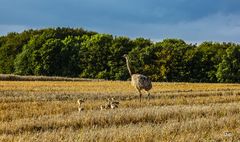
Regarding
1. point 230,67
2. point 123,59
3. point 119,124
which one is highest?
point 123,59

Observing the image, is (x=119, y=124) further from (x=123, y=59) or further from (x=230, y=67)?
(x=123, y=59)

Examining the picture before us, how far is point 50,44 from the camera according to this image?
104m

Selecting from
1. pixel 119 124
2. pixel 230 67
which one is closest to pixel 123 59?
pixel 230 67

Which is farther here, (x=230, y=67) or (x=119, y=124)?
(x=230, y=67)

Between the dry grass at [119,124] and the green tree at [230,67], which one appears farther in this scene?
the green tree at [230,67]

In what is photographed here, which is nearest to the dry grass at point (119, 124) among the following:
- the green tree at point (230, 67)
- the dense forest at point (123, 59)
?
the green tree at point (230, 67)

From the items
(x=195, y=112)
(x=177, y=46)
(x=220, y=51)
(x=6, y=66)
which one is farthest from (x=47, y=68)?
(x=195, y=112)

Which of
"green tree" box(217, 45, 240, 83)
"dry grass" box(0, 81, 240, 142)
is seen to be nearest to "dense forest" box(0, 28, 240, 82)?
"green tree" box(217, 45, 240, 83)

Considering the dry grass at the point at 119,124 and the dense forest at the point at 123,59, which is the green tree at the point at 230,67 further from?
the dry grass at the point at 119,124

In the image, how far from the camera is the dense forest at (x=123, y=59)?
90500 millimetres

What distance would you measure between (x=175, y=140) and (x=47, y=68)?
295 ft

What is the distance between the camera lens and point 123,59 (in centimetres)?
9556

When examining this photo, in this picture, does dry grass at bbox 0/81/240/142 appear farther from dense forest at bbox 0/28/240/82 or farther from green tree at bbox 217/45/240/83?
dense forest at bbox 0/28/240/82

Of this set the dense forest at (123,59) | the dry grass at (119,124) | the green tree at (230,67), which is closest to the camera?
the dry grass at (119,124)
